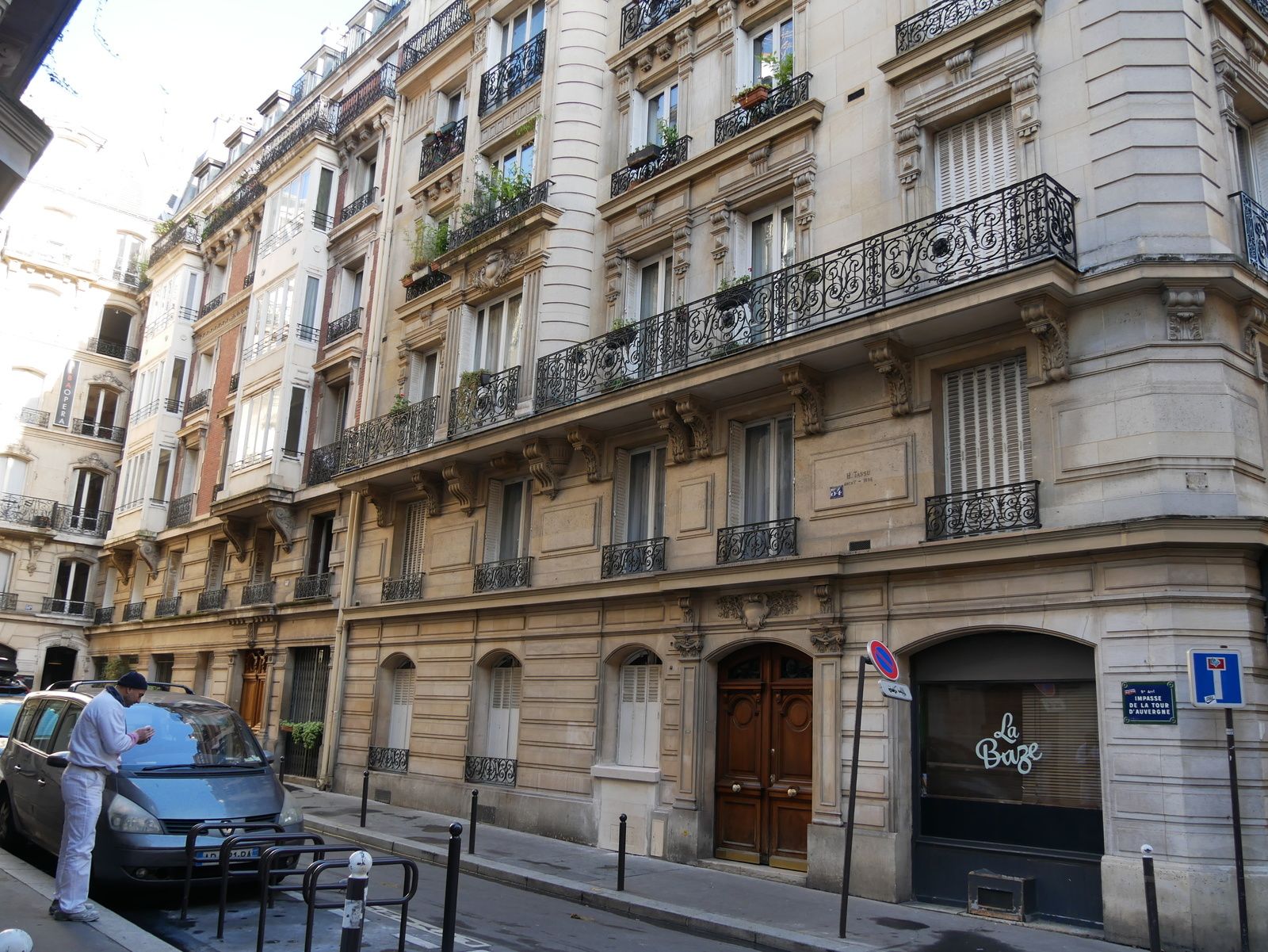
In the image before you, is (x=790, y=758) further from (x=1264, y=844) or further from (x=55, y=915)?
(x=55, y=915)

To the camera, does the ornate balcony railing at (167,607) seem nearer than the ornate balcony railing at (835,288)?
No

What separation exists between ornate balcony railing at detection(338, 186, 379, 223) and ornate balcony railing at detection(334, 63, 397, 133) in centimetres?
212

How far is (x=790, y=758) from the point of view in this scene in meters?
13.4

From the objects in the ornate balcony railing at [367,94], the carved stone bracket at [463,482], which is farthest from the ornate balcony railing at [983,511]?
the ornate balcony railing at [367,94]

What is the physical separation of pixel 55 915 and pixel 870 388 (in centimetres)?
1042

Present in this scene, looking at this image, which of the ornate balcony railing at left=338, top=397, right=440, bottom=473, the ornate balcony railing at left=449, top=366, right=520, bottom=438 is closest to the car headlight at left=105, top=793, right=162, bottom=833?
the ornate balcony railing at left=449, top=366, right=520, bottom=438

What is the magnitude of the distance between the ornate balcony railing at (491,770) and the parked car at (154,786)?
21.6 ft

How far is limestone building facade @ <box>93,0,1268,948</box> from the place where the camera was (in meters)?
10.6

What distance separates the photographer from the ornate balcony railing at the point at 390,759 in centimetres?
1948

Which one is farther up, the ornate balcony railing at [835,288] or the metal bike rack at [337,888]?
the ornate balcony railing at [835,288]

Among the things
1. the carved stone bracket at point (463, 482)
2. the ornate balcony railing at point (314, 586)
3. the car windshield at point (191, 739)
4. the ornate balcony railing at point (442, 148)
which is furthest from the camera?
the ornate balcony railing at point (314, 586)

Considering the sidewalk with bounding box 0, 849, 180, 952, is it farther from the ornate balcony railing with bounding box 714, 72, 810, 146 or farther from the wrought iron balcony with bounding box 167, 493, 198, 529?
the wrought iron balcony with bounding box 167, 493, 198, 529

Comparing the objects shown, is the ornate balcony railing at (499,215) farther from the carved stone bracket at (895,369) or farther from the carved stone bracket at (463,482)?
the carved stone bracket at (895,369)

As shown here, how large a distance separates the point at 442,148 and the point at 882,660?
1736 centimetres
